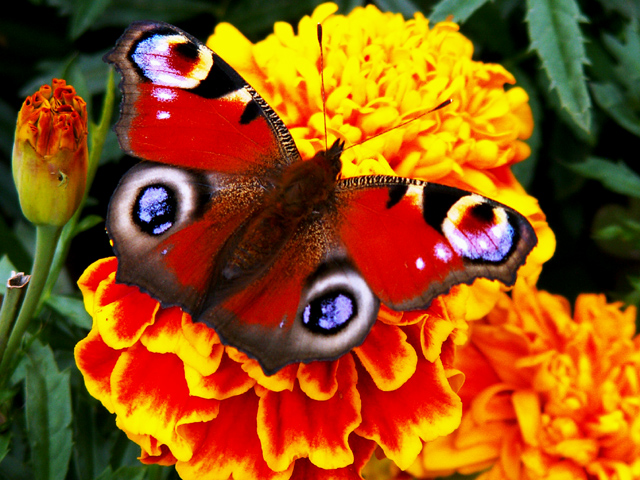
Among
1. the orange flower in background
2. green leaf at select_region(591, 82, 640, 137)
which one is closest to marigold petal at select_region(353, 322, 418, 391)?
the orange flower in background

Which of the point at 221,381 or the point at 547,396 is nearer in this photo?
the point at 221,381

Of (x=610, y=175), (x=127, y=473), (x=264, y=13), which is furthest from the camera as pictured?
(x=264, y=13)

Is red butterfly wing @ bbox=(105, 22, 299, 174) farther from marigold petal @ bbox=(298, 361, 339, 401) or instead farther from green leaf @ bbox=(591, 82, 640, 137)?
green leaf @ bbox=(591, 82, 640, 137)

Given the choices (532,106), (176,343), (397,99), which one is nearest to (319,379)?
(176,343)

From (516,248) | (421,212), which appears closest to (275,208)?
(421,212)

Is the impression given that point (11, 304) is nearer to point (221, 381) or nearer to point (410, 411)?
point (221, 381)

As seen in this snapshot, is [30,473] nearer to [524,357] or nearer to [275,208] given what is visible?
[275,208]

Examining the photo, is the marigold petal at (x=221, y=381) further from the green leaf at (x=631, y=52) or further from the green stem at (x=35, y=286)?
the green leaf at (x=631, y=52)
